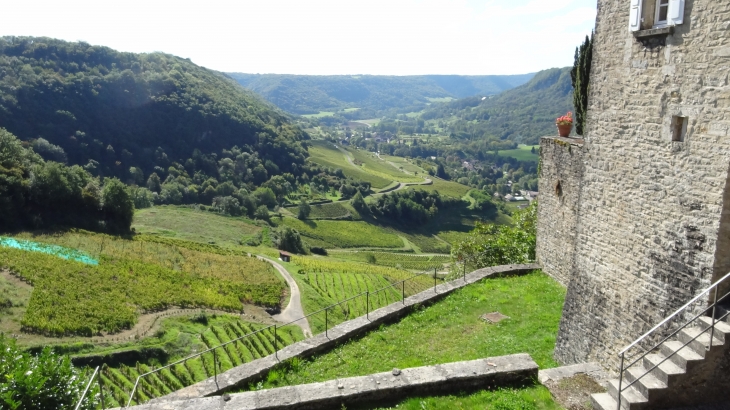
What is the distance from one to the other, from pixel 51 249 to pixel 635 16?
47.1 m

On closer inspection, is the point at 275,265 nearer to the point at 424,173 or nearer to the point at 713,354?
the point at 713,354

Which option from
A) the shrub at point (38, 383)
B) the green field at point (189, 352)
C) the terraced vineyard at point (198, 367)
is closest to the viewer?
the shrub at point (38, 383)

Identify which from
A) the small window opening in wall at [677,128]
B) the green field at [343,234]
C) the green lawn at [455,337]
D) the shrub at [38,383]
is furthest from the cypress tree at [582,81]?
the green field at [343,234]

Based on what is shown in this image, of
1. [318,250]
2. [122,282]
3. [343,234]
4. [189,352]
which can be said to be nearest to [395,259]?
[318,250]

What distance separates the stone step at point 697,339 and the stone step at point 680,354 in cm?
7

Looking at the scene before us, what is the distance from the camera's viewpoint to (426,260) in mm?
87188

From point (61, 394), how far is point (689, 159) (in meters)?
9.96

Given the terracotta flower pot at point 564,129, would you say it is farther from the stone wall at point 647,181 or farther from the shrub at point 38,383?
the shrub at point 38,383

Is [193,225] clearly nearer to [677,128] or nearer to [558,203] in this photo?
[558,203]

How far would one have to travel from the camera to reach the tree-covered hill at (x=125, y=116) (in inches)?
4102

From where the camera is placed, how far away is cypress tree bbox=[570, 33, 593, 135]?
16.2 metres

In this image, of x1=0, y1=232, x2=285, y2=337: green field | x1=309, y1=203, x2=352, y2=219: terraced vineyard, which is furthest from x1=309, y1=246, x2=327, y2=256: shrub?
x1=0, y1=232, x2=285, y2=337: green field

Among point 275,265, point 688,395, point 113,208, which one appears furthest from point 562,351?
point 113,208

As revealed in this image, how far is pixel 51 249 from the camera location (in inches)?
1618
